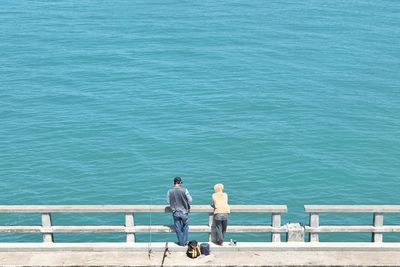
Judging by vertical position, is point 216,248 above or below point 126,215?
below

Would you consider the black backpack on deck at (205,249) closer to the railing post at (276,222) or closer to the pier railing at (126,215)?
the pier railing at (126,215)

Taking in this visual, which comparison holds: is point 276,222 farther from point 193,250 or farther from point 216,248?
point 193,250

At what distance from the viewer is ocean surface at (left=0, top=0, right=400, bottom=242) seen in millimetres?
30359

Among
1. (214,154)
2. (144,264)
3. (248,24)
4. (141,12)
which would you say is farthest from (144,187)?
(141,12)

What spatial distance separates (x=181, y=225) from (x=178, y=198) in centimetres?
75

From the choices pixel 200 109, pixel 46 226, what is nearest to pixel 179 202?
pixel 46 226

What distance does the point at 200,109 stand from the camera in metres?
41.2

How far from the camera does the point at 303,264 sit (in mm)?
15031

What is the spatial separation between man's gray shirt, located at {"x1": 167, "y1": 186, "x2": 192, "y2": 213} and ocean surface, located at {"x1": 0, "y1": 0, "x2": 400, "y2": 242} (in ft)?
31.3

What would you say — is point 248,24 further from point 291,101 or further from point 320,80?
point 291,101

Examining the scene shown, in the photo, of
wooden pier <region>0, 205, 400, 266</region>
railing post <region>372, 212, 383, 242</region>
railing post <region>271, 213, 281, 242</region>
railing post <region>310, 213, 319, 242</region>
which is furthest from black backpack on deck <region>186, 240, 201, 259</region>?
railing post <region>372, 212, 383, 242</region>

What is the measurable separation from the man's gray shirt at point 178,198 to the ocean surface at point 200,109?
376 inches

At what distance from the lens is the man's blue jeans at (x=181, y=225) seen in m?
15.5

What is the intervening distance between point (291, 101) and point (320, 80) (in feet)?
18.6
